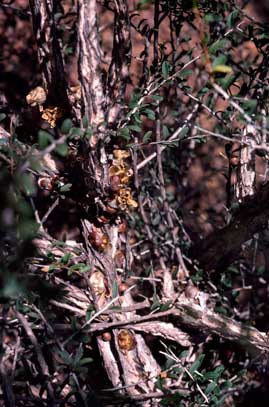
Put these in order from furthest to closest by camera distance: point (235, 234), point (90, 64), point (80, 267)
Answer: point (235, 234) < point (80, 267) < point (90, 64)

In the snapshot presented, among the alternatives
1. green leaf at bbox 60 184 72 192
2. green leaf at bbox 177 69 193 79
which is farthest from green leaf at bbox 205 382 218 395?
green leaf at bbox 177 69 193 79

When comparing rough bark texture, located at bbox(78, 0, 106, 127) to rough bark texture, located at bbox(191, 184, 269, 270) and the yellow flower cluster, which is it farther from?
rough bark texture, located at bbox(191, 184, 269, 270)

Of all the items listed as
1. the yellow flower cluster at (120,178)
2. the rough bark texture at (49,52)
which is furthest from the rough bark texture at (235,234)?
the rough bark texture at (49,52)

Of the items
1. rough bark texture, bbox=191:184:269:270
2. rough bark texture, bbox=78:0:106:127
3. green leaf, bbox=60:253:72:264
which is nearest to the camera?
rough bark texture, bbox=78:0:106:127

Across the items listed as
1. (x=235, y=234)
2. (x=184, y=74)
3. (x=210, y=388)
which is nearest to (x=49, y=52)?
(x=184, y=74)

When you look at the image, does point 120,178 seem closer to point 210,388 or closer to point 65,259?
point 65,259

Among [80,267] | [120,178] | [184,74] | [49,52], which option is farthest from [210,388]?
[49,52]

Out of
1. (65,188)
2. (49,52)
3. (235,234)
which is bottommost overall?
(235,234)

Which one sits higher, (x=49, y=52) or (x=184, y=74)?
(x=49, y=52)

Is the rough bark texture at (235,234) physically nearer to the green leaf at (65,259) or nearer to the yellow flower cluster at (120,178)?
the yellow flower cluster at (120,178)

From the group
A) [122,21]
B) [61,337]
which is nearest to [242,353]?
[61,337]

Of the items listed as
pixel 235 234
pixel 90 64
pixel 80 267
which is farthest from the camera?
pixel 235 234

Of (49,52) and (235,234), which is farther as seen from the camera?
(235,234)

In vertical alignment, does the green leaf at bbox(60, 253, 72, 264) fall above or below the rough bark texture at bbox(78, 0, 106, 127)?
below
